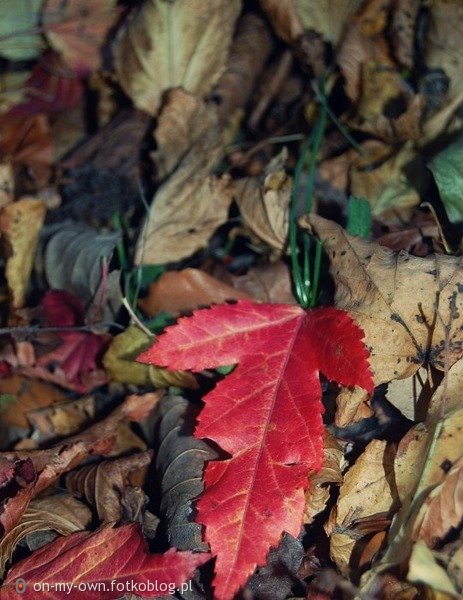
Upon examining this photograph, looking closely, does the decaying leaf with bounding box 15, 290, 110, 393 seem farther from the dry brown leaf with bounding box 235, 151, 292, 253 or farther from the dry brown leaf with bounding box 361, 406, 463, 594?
the dry brown leaf with bounding box 361, 406, 463, 594

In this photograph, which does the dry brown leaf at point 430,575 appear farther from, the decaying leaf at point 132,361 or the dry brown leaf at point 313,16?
the dry brown leaf at point 313,16

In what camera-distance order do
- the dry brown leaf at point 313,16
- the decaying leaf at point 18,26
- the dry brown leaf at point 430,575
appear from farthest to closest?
1. the decaying leaf at point 18,26
2. the dry brown leaf at point 313,16
3. the dry brown leaf at point 430,575

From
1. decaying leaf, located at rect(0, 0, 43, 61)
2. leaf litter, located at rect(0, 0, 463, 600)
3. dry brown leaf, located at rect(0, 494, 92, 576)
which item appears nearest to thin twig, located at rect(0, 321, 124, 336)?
leaf litter, located at rect(0, 0, 463, 600)

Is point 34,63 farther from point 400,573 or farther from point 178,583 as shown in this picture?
point 400,573

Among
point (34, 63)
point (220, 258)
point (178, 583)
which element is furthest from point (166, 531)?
point (34, 63)

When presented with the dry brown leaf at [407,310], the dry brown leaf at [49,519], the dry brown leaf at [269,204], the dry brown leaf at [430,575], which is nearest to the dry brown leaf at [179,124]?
the dry brown leaf at [269,204]
